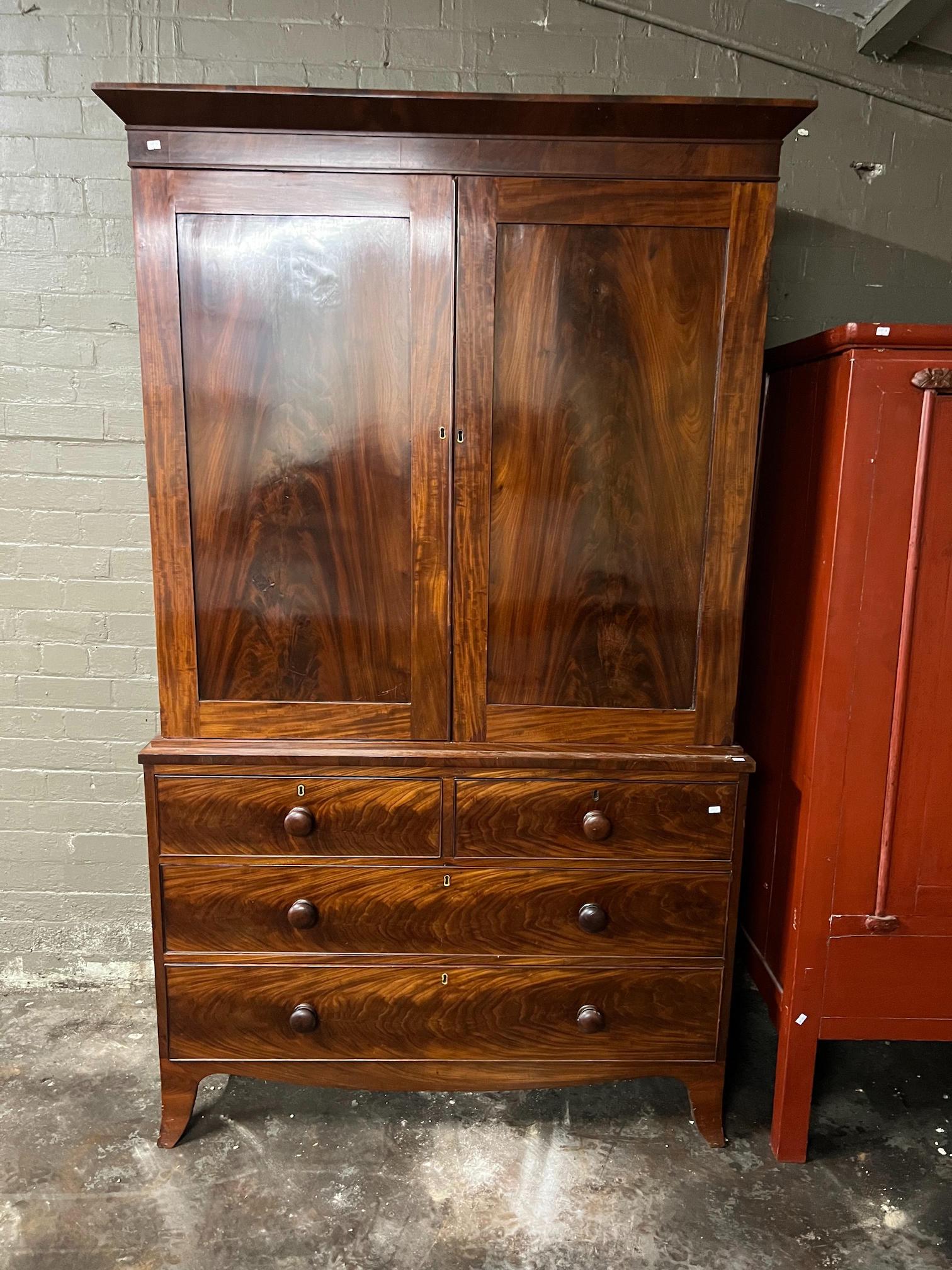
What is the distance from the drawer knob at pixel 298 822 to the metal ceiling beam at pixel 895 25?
7.92 feet

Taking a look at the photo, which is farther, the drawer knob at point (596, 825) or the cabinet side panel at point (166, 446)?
the drawer knob at point (596, 825)

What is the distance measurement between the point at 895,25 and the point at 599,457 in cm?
146

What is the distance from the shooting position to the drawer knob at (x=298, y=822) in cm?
190

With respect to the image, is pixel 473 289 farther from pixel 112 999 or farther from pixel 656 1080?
pixel 112 999

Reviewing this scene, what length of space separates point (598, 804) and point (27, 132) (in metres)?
2.32

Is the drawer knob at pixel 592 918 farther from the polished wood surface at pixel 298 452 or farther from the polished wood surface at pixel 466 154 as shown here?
the polished wood surface at pixel 466 154

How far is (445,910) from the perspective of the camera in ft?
6.47

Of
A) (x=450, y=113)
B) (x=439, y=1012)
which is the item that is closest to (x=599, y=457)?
(x=450, y=113)

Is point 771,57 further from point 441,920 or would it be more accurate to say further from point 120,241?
point 441,920

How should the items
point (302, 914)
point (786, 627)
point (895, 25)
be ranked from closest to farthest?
point (302, 914)
point (786, 627)
point (895, 25)

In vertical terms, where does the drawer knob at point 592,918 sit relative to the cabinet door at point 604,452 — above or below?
below

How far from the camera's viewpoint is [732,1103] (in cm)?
223

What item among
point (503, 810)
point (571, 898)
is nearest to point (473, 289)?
point (503, 810)

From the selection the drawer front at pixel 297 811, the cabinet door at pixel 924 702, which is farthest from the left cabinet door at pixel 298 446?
the cabinet door at pixel 924 702
